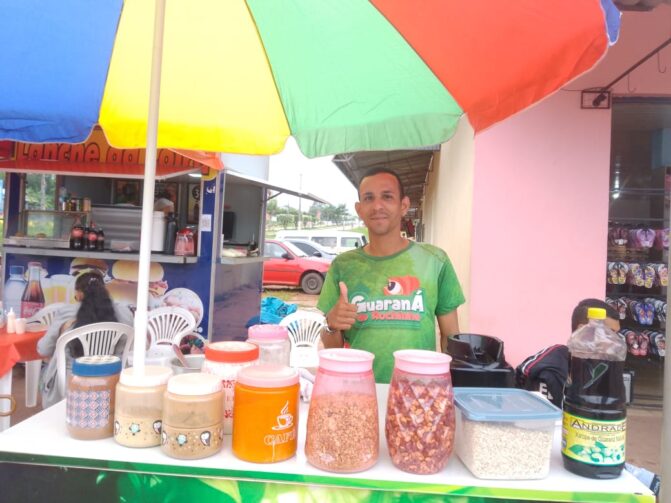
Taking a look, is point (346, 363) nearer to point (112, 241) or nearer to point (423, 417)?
point (423, 417)

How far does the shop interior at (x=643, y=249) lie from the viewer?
5473 millimetres

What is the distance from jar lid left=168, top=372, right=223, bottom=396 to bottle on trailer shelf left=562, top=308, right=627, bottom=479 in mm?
894

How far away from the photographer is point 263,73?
2209mm

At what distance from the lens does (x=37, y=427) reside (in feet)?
4.81

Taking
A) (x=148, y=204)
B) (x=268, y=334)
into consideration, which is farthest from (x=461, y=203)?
(x=148, y=204)

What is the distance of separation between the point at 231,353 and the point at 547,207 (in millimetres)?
4460

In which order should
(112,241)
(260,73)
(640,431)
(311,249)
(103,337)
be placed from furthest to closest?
(311,249) < (112,241) < (640,431) < (103,337) < (260,73)

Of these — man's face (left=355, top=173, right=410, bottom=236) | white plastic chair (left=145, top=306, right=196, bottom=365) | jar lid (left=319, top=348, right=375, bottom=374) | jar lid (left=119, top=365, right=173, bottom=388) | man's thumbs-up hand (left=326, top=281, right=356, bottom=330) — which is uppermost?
man's face (left=355, top=173, right=410, bottom=236)

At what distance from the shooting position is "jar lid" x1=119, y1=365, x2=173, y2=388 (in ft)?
4.47

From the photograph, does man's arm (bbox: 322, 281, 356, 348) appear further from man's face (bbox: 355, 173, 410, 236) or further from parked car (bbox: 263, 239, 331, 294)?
parked car (bbox: 263, 239, 331, 294)

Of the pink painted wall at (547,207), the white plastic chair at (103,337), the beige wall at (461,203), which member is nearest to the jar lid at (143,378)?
the white plastic chair at (103,337)

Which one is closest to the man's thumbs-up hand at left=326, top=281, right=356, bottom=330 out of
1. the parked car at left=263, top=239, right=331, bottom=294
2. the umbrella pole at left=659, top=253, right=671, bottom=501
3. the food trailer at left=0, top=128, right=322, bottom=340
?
the umbrella pole at left=659, top=253, right=671, bottom=501

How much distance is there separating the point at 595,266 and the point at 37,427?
4.96 m

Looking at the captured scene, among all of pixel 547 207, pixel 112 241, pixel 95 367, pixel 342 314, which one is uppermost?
pixel 547 207
